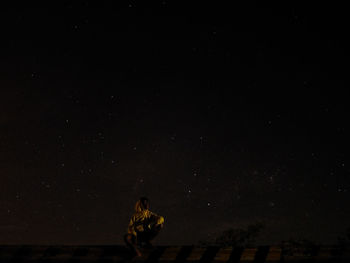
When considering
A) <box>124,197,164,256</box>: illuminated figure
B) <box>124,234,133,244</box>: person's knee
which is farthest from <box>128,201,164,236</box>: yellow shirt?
<box>124,234,133,244</box>: person's knee

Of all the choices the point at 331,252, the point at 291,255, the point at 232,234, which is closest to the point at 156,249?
the point at 291,255

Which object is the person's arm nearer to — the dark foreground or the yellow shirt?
the yellow shirt

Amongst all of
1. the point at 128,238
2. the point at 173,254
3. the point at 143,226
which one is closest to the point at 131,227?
the point at 143,226

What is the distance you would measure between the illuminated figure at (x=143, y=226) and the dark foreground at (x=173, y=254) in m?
0.49

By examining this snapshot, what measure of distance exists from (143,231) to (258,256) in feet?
9.53

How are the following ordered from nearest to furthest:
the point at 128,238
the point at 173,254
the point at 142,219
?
1. the point at 173,254
2. the point at 128,238
3. the point at 142,219

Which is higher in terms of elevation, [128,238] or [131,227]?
[128,238]

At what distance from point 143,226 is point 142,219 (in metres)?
0.20

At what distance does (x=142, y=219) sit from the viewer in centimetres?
1210

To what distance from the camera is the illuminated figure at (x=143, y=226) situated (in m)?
11.5

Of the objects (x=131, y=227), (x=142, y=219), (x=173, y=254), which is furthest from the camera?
(x=142, y=219)

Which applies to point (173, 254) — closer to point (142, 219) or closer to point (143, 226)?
point (143, 226)

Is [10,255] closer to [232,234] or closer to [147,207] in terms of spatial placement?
[147,207]

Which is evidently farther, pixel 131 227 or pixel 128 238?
pixel 131 227
